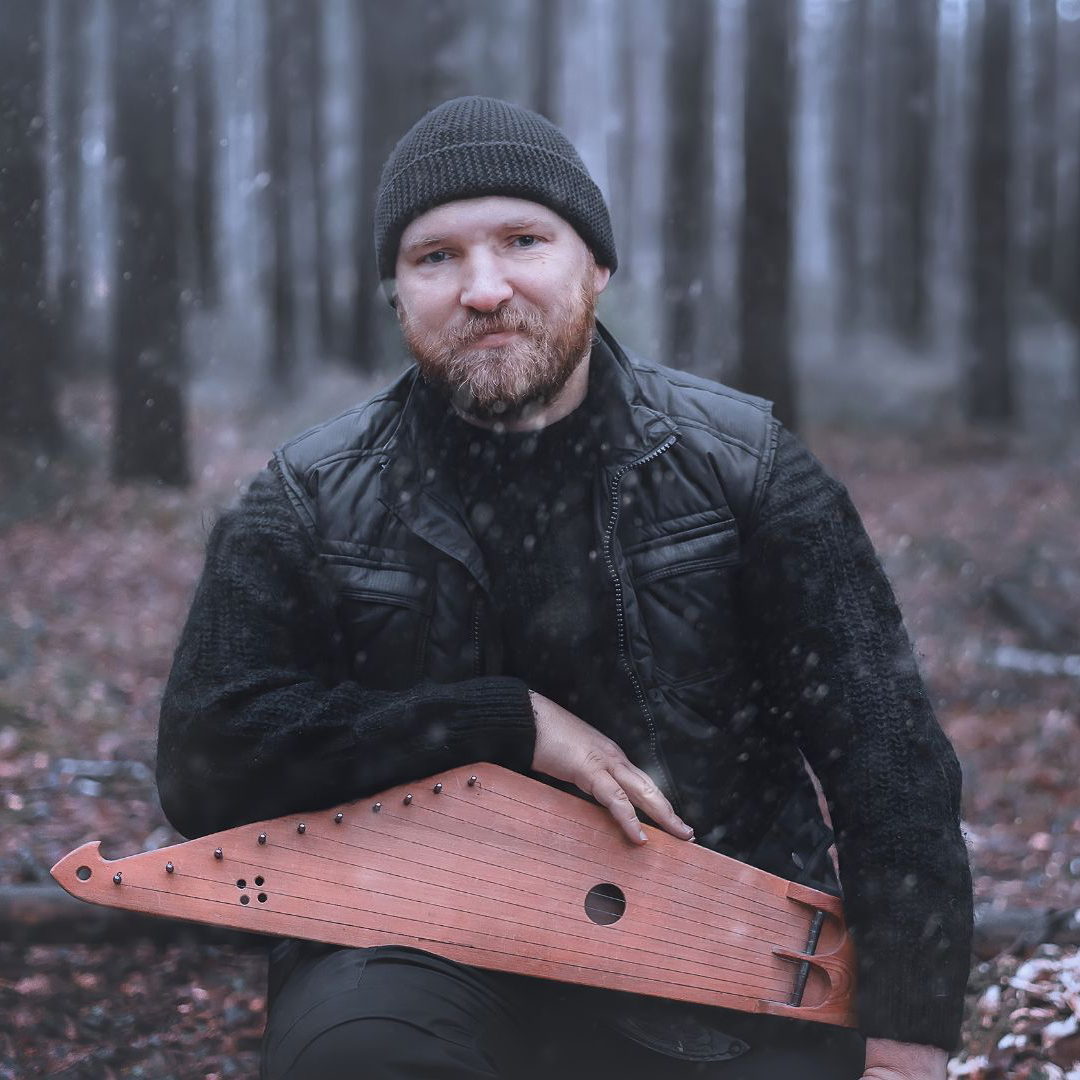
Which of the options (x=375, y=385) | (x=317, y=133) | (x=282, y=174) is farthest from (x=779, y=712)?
(x=317, y=133)

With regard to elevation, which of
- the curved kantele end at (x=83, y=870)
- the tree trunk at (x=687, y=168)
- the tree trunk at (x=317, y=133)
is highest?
the tree trunk at (x=317, y=133)

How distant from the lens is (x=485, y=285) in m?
2.64

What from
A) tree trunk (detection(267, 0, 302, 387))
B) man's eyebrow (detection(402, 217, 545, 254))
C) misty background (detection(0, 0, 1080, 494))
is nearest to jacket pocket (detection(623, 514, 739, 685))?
man's eyebrow (detection(402, 217, 545, 254))

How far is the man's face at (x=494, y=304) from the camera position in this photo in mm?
2688

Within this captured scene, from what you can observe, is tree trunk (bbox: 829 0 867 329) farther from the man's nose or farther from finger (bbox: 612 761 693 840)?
finger (bbox: 612 761 693 840)

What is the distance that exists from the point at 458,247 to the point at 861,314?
95.3 feet

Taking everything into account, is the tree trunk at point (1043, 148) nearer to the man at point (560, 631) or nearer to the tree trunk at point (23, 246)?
the tree trunk at point (23, 246)

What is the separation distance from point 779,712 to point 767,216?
7.82m

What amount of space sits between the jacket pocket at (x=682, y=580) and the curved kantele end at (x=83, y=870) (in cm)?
116

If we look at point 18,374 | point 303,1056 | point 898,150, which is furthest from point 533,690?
point 898,150

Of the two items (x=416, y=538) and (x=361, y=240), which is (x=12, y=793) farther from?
(x=361, y=240)

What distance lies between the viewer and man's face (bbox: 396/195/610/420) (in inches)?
106

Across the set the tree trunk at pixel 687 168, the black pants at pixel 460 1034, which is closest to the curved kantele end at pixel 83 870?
the black pants at pixel 460 1034

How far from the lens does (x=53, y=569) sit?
9.14 m
